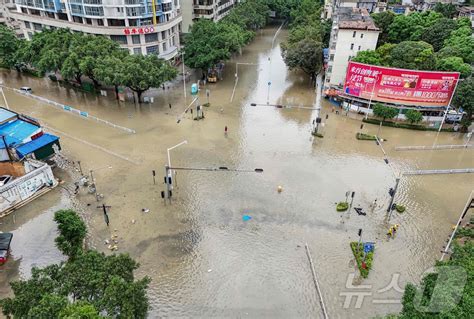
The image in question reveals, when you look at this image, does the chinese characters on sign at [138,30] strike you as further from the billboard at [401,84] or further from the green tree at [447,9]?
the green tree at [447,9]

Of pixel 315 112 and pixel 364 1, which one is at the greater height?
pixel 364 1

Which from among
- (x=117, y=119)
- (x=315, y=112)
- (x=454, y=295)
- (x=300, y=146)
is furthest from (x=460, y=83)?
(x=117, y=119)

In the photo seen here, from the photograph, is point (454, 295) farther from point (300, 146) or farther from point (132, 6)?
point (132, 6)

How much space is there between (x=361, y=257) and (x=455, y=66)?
34.9 metres

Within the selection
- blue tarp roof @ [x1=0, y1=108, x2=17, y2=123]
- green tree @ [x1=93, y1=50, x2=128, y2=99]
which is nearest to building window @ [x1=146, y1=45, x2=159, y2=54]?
green tree @ [x1=93, y1=50, x2=128, y2=99]

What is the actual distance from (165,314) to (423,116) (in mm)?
40566

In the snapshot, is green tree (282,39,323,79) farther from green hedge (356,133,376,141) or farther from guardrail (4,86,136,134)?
guardrail (4,86,136,134)

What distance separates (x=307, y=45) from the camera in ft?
178

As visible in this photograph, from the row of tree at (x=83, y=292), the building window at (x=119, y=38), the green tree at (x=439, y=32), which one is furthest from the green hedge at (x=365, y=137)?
the building window at (x=119, y=38)

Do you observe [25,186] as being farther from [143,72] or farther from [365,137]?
[365,137]

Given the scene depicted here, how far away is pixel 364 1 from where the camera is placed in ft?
267

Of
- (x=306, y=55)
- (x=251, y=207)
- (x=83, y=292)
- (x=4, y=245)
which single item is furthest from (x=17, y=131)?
(x=306, y=55)

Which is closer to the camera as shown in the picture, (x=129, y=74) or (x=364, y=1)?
(x=129, y=74)

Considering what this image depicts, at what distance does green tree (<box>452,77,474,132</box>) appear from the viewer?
4078 cm
